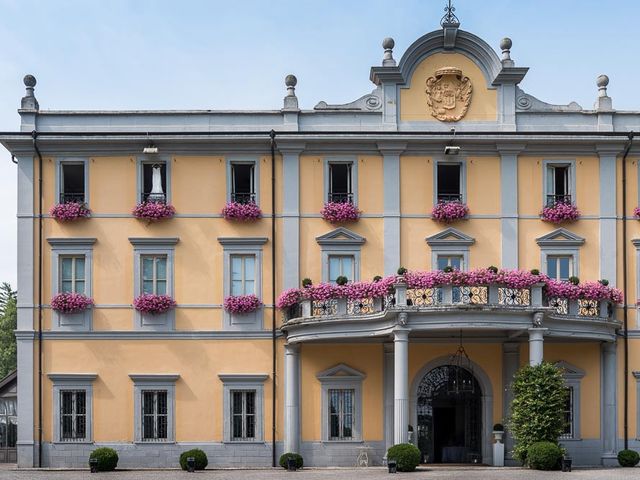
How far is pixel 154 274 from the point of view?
39.0m

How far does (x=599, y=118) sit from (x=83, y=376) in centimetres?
1965

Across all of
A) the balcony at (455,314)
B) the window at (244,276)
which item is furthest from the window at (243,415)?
the window at (244,276)

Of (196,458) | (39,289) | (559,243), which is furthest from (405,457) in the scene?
(39,289)

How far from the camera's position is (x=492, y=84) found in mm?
39125

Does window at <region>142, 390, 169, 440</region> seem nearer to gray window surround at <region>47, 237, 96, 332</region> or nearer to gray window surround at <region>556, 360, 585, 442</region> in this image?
gray window surround at <region>47, 237, 96, 332</region>

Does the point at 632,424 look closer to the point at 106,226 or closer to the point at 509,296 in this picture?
the point at 509,296

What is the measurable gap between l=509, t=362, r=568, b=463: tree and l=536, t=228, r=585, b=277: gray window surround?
5.74m

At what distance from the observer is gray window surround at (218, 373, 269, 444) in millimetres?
38125

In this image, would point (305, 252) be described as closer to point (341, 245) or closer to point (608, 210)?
point (341, 245)

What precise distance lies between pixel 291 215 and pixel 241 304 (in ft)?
11.4

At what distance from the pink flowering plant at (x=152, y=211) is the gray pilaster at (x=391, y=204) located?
7.36 metres

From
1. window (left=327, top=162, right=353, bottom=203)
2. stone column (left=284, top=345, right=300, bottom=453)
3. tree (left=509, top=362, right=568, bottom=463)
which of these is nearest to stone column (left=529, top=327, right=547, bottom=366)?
tree (left=509, top=362, right=568, bottom=463)

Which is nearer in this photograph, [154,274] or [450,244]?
[450,244]

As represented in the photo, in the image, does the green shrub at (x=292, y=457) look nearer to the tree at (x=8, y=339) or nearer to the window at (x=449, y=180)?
the window at (x=449, y=180)
